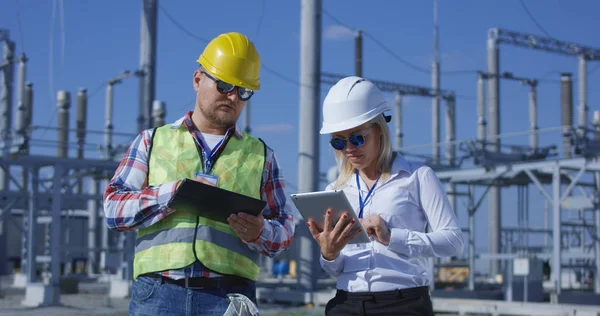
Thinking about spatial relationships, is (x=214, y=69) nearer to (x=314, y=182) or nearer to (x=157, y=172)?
(x=157, y=172)

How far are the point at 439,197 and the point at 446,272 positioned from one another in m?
25.7

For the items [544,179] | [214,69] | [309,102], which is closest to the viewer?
[214,69]

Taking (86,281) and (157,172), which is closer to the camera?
(157,172)

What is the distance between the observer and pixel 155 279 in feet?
9.72

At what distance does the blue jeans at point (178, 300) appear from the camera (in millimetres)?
2912

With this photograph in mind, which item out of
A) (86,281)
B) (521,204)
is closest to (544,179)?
(521,204)

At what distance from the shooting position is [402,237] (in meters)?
3.07

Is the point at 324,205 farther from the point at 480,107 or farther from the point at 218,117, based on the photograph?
the point at 480,107

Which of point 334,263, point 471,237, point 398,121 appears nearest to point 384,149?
point 334,263

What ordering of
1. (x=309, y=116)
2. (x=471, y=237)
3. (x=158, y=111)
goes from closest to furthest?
(x=309, y=116) < (x=158, y=111) < (x=471, y=237)

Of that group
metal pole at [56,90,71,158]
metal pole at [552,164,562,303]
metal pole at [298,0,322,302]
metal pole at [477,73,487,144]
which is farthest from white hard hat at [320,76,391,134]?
metal pole at [477,73,487,144]

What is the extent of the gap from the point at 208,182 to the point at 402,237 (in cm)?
75

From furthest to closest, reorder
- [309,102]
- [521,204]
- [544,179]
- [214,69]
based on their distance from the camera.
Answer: [521,204], [544,179], [309,102], [214,69]

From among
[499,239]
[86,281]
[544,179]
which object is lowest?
[86,281]
